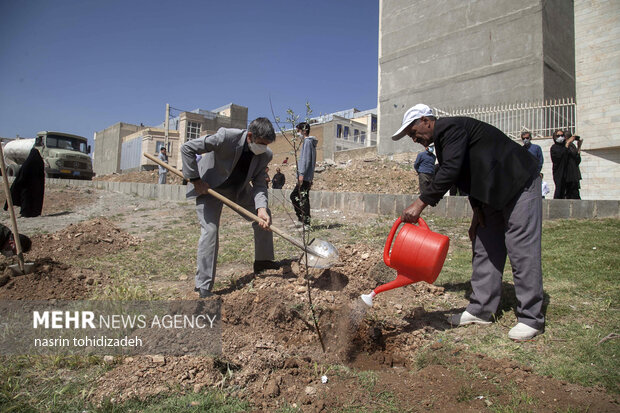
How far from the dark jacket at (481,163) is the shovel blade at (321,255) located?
1.24 meters

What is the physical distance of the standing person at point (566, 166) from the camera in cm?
740

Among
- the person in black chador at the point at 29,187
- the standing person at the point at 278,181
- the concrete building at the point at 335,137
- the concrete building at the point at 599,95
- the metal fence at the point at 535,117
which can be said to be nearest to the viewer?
the person in black chador at the point at 29,187

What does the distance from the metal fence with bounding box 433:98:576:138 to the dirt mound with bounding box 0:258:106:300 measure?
13.0 m

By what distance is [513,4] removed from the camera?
1644 centimetres

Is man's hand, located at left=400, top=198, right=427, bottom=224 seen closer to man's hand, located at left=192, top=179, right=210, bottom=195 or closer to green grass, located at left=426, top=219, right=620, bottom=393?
green grass, located at left=426, top=219, right=620, bottom=393

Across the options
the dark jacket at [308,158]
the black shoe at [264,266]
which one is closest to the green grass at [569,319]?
the black shoe at [264,266]

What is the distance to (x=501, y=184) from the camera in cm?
238

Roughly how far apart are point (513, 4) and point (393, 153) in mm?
8320

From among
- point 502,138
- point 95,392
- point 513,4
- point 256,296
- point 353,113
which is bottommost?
point 95,392

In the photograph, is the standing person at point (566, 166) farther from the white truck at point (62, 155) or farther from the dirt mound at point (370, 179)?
the white truck at point (62, 155)

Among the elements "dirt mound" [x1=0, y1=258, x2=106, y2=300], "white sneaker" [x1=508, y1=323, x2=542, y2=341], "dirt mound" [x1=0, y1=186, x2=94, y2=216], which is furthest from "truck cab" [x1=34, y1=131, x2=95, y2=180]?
"white sneaker" [x1=508, y1=323, x2=542, y2=341]

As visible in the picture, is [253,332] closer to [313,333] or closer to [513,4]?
[313,333]

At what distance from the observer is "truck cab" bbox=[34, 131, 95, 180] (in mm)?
16031

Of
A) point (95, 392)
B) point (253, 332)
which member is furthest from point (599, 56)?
point (95, 392)
